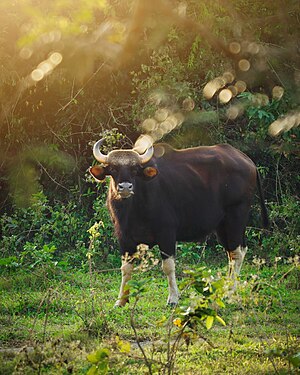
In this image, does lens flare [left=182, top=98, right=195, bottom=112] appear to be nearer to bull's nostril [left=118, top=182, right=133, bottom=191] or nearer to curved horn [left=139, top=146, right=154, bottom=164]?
curved horn [left=139, top=146, right=154, bottom=164]

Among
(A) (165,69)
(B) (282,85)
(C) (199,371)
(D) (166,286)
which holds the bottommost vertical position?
(D) (166,286)

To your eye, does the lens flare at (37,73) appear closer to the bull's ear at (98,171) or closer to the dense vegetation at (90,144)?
the dense vegetation at (90,144)

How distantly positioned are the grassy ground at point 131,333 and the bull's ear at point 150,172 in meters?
1.23

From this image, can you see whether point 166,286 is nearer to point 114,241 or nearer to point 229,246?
point 229,246

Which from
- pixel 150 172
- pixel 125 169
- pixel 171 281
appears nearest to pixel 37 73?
pixel 125 169

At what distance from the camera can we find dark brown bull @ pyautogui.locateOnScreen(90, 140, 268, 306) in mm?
7332

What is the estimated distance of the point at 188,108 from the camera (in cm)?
1084

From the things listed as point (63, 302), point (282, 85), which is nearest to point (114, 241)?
point (63, 302)

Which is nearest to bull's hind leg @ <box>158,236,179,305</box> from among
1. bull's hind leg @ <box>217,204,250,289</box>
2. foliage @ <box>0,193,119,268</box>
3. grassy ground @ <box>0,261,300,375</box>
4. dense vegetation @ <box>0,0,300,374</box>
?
grassy ground @ <box>0,261,300,375</box>

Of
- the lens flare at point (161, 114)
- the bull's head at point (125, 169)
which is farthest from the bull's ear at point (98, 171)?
the lens flare at point (161, 114)

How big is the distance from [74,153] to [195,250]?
105 inches

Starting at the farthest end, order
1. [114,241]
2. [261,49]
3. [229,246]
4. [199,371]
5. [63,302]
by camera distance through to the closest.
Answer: [114,241] → [229,246] → [63,302] → [199,371] → [261,49]

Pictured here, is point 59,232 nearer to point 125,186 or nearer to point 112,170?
point 112,170

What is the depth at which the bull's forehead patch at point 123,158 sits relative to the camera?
23.9 ft
